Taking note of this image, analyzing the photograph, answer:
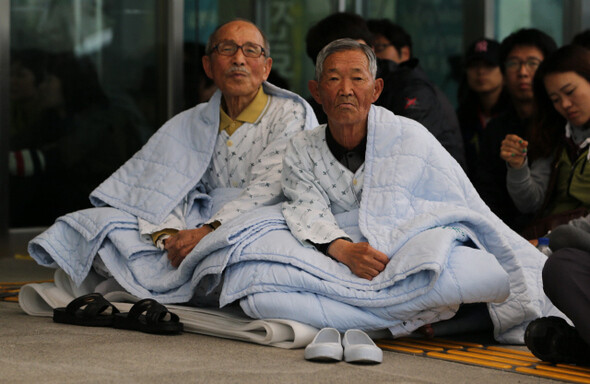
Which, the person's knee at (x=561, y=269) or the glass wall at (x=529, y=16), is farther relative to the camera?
the glass wall at (x=529, y=16)

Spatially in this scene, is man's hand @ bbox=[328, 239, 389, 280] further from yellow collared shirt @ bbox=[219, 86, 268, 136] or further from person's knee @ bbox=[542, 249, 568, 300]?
yellow collared shirt @ bbox=[219, 86, 268, 136]

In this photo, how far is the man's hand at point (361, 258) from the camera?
328cm

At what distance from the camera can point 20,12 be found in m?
6.06

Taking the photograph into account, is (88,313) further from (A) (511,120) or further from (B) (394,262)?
(A) (511,120)

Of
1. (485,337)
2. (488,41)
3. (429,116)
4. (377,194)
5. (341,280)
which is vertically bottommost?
(485,337)

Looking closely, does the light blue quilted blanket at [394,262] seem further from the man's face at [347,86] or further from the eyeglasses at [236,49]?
the eyeglasses at [236,49]

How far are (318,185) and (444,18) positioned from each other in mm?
4546

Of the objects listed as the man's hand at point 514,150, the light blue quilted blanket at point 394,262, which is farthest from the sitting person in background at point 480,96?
the light blue quilted blanket at point 394,262

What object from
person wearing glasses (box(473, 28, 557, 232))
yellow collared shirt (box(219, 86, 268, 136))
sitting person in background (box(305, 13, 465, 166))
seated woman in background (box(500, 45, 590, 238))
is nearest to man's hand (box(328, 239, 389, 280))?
yellow collared shirt (box(219, 86, 268, 136))

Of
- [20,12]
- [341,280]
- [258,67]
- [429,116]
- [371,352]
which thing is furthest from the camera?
[20,12]

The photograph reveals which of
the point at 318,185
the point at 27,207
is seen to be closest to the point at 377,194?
the point at 318,185

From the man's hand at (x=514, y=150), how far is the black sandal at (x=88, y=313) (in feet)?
6.44

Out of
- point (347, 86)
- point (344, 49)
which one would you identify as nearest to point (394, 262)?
point (347, 86)

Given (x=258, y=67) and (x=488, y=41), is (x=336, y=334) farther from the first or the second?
(x=488, y=41)
